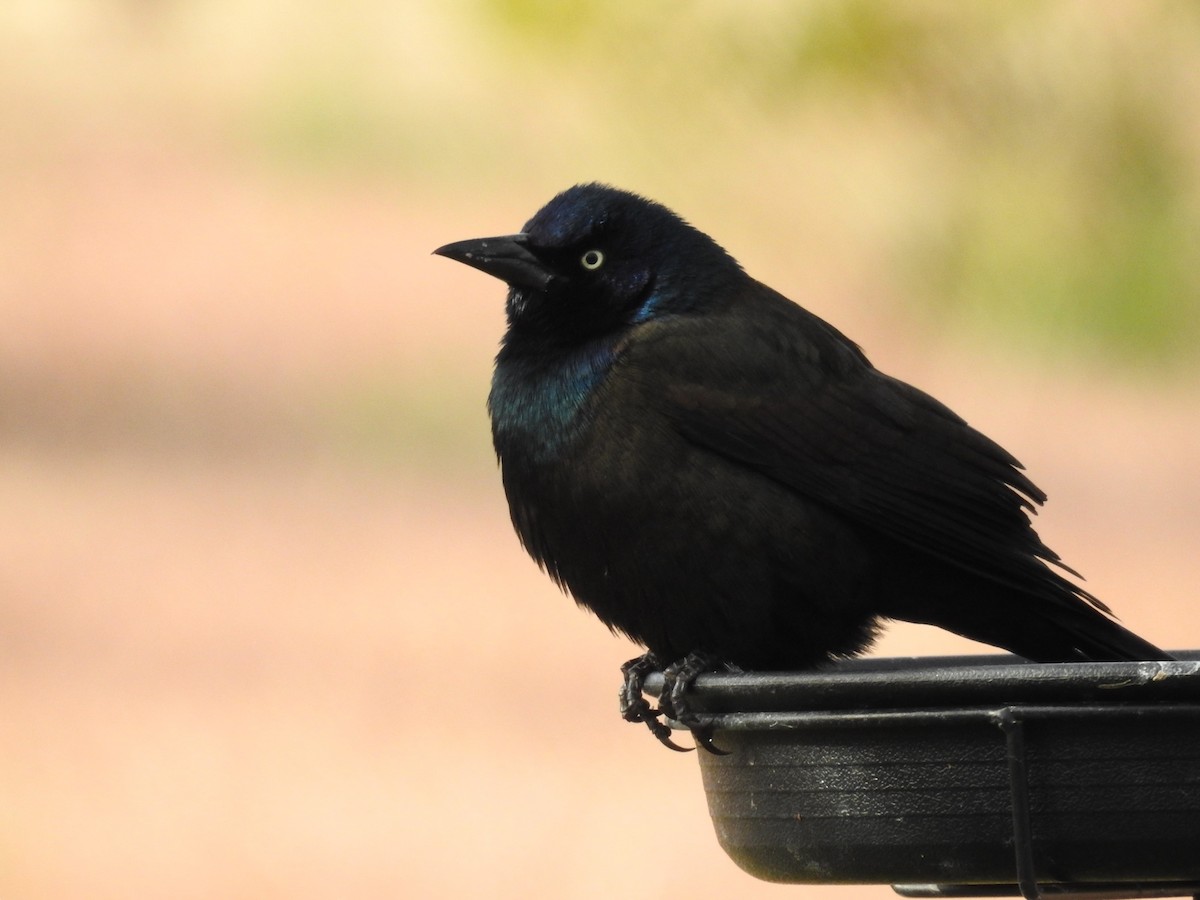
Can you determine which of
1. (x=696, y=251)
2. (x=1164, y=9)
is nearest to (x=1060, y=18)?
(x=1164, y=9)

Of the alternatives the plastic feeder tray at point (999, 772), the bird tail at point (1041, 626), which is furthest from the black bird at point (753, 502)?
the plastic feeder tray at point (999, 772)

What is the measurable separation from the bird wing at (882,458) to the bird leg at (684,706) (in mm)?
383

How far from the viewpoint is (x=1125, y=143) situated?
410 centimetres

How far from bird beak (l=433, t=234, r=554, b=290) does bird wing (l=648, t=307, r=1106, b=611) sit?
36 cm

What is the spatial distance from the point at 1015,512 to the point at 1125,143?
1904 mm

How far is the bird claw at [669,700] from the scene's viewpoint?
2.08 meters

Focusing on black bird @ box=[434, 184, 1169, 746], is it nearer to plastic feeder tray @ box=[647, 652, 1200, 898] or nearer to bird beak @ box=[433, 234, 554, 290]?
bird beak @ box=[433, 234, 554, 290]

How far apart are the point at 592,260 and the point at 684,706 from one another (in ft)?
3.42

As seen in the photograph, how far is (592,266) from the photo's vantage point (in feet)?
9.48

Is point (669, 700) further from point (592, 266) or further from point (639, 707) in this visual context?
point (592, 266)

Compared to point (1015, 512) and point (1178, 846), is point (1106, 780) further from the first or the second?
point (1015, 512)

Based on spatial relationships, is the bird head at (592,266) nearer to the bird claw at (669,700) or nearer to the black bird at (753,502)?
the black bird at (753,502)

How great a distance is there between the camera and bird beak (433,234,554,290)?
2.82 m

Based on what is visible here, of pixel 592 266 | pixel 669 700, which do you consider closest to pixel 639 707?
pixel 669 700
